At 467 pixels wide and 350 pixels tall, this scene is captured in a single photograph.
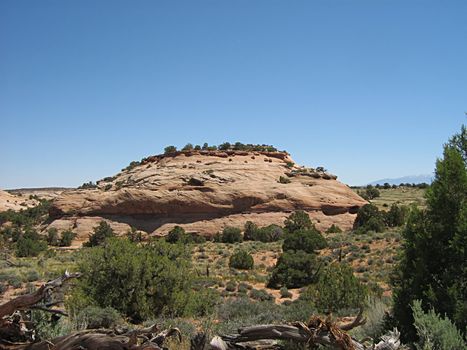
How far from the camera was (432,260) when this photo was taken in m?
5.20

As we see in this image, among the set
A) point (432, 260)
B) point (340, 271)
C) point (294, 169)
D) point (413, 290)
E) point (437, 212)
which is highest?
point (294, 169)

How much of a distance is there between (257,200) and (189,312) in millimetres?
35616

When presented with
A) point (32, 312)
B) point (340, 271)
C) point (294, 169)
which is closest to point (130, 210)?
point (294, 169)

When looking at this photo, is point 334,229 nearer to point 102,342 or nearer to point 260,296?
point 260,296

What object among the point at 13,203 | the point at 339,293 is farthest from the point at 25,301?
the point at 13,203

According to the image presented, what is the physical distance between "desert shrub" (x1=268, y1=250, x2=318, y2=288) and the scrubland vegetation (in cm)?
5

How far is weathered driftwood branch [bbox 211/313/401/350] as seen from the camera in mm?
4109

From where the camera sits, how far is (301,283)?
789 inches

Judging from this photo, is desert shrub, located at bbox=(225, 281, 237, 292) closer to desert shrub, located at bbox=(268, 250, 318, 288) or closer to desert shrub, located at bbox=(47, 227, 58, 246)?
desert shrub, located at bbox=(268, 250, 318, 288)

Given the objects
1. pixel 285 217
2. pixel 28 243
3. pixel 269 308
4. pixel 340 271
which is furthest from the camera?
pixel 285 217

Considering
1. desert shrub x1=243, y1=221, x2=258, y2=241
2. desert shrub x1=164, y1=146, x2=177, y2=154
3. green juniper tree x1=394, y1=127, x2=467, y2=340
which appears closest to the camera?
green juniper tree x1=394, y1=127, x2=467, y2=340

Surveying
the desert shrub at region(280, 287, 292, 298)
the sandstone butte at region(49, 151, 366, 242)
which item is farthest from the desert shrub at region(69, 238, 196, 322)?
the sandstone butte at region(49, 151, 366, 242)

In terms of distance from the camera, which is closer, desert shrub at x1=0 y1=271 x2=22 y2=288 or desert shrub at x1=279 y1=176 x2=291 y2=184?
desert shrub at x1=0 y1=271 x2=22 y2=288

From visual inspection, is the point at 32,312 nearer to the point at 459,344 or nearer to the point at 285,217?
the point at 459,344
